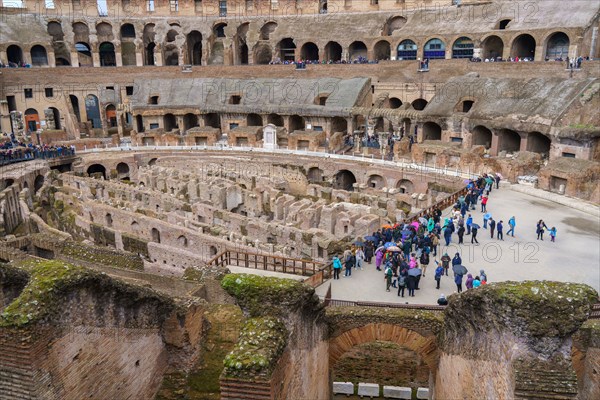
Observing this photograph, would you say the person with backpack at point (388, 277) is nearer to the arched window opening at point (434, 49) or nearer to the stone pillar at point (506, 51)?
the stone pillar at point (506, 51)

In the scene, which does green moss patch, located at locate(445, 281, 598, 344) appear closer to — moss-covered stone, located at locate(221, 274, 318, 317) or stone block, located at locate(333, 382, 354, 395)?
moss-covered stone, located at locate(221, 274, 318, 317)

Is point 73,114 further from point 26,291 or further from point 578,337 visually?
point 578,337

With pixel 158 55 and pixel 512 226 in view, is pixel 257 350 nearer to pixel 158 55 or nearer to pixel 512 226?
pixel 512 226

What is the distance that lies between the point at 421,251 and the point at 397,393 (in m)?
6.06

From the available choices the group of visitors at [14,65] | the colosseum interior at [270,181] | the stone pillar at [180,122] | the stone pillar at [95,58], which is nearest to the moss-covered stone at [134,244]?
the colosseum interior at [270,181]

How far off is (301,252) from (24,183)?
20.1 m

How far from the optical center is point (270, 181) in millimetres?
28562

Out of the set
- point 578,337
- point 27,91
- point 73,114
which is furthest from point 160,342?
point 27,91

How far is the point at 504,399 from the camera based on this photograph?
295 inches

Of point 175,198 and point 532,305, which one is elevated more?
point 532,305

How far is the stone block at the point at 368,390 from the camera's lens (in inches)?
459

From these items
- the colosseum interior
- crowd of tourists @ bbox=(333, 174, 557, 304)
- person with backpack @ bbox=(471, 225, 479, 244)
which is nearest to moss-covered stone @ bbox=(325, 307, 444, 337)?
the colosseum interior

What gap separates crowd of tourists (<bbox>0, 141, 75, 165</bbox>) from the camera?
31.7 meters

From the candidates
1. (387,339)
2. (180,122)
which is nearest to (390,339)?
(387,339)
